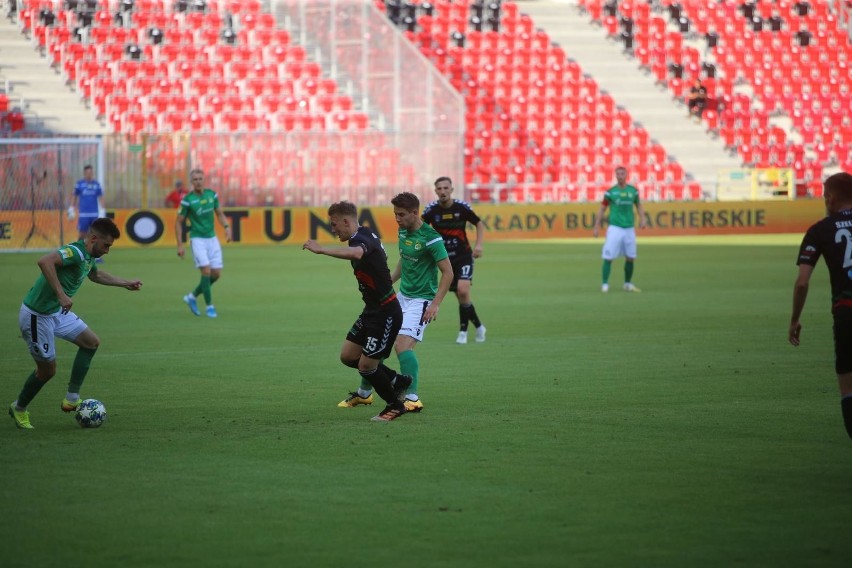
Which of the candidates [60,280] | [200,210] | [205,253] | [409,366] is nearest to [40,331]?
[60,280]

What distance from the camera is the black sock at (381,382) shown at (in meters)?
10.2

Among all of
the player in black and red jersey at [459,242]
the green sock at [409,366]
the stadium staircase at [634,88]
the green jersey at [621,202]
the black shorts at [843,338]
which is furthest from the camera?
the stadium staircase at [634,88]

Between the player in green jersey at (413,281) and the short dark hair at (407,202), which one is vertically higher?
the short dark hair at (407,202)

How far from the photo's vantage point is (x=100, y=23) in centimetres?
Result: 4197

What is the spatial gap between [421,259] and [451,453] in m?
2.57

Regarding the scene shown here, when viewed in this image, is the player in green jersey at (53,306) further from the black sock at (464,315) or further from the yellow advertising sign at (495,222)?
the yellow advertising sign at (495,222)

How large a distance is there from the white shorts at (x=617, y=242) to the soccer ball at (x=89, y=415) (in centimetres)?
1472

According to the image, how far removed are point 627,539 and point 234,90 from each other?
3655 cm

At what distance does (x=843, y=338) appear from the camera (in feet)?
26.6

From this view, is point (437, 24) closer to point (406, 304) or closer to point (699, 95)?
point (699, 95)

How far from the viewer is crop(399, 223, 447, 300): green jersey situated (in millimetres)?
10961

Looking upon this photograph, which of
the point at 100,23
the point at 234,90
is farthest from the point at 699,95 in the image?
the point at 100,23

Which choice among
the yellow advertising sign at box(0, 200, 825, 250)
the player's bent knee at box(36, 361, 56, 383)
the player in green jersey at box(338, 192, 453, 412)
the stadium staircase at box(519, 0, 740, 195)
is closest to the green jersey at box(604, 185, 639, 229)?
the player in green jersey at box(338, 192, 453, 412)

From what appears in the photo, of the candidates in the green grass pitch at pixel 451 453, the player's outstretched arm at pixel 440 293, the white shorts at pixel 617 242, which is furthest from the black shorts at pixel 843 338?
the white shorts at pixel 617 242
